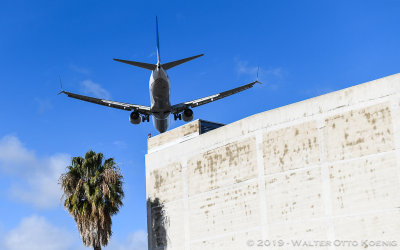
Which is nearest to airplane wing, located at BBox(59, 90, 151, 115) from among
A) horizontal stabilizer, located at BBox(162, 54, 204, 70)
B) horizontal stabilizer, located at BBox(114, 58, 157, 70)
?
horizontal stabilizer, located at BBox(114, 58, 157, 70)

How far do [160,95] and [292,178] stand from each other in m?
11.9

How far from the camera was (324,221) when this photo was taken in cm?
3772

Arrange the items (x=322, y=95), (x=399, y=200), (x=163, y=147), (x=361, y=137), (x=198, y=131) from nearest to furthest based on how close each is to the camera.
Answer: (x=399, y=200) < (x=361, y=137) < (x=322, y=95) < (x=198, y=131) < (x=163, y=147)

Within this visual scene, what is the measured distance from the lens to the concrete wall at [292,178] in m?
35.6

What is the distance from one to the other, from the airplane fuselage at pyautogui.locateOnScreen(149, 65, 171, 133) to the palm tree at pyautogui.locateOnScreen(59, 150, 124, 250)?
17.8 feet

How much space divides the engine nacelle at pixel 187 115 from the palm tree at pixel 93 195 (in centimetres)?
692

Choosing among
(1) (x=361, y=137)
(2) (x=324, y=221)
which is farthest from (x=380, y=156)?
(2) (x=324, y=221)

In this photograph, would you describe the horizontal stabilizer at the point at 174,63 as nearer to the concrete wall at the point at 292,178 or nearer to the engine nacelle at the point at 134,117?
the engine nacelle at the point at 134,117

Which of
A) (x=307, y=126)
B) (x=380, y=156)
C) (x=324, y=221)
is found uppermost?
(x=307, y=126)

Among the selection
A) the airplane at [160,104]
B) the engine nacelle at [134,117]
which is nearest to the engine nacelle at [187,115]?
the airplane at [160,104]

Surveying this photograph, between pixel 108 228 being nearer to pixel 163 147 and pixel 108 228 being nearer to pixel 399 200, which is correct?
pixel 163 147

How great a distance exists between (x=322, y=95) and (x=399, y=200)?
898 cm

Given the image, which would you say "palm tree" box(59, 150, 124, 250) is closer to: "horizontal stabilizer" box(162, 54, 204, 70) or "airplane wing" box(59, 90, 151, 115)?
"airplane wing" box(59, 90, 151, 115)

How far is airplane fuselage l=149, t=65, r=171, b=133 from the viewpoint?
43312 mm
